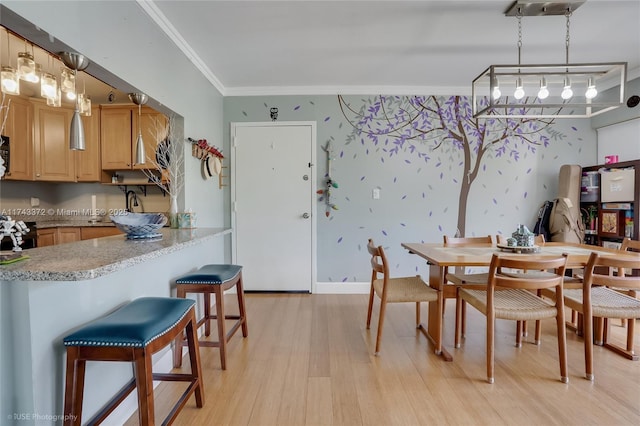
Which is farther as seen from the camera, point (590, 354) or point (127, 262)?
point (590, 354)

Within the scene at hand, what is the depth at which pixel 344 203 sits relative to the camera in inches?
140

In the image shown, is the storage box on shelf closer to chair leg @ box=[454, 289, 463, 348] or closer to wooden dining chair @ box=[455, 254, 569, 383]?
wooden dining chair @ box=[455, 254, 569, 383]

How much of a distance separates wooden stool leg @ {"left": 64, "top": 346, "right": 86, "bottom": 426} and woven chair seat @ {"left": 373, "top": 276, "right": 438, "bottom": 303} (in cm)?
173

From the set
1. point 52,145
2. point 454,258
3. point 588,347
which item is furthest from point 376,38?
point 52,145

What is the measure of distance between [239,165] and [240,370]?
2310mm

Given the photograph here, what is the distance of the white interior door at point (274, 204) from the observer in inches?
139

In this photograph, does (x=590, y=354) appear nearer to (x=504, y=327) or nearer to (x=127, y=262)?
(x=504, y=327)

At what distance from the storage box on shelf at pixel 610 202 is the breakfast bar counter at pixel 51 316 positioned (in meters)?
4.03

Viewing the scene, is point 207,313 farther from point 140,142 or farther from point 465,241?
point 465,241

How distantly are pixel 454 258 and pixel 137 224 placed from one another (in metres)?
2.04

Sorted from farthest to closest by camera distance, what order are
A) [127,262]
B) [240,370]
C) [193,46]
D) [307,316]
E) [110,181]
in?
1. [110,181]
2. [307,316]
3. [193,46]
4. [240,370]
5. [127,262]

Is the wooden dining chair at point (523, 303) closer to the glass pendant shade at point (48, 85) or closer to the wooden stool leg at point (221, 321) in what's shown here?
the wooden stool leg at point (221, 321)

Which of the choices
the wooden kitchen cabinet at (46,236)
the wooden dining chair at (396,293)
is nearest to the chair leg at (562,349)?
the wooden dining chair at (396,293)

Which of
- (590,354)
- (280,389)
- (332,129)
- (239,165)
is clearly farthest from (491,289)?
(239,165)
